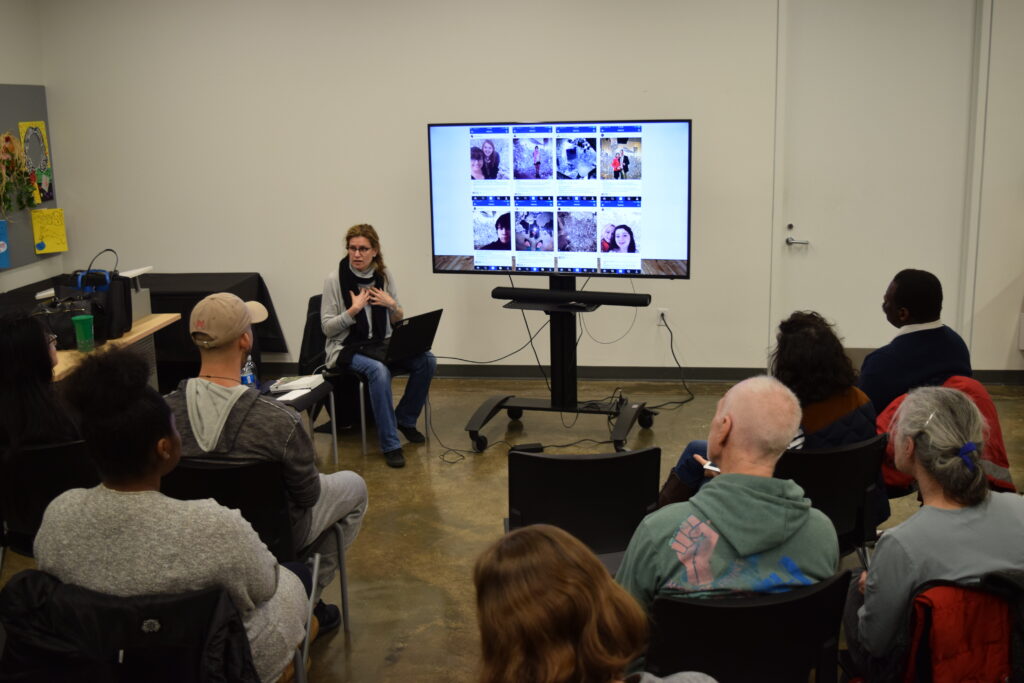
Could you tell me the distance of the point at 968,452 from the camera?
2.42 m

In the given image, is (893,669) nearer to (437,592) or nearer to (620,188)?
(437,592)

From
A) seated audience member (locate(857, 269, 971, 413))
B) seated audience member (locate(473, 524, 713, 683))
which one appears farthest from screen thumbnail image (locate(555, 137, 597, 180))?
seated audience member (locate(473, 524, 713, 683))

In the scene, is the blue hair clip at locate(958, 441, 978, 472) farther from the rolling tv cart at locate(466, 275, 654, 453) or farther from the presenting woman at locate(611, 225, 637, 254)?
the presenting woman at locate(611, 225, 637, 254)

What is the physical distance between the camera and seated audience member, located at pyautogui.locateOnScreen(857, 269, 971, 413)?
379cm

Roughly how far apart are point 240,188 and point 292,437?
422cm

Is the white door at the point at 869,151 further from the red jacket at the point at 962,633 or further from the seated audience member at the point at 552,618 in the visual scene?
the seated audience member at the point at 552,618

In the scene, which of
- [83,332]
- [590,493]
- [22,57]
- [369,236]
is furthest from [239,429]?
[22,57]

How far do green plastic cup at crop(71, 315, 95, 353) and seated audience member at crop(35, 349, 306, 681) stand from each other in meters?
2.62

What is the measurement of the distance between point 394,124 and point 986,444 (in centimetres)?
448

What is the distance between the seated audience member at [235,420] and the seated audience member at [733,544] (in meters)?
1.19

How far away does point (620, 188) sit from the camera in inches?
218

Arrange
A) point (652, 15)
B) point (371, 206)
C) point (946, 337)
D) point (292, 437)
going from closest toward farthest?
1. point (292, 437)
2. point (946, 337)
3. point (652, 15)
4. point (371, 206)

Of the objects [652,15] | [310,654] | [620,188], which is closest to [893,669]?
[310,654]

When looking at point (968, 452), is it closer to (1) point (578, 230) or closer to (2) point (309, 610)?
(2) point (309, 610)
